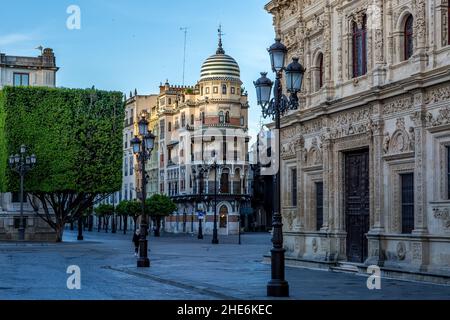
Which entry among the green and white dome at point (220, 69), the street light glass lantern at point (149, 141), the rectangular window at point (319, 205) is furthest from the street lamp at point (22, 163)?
the green and white dome at point (220, 69)

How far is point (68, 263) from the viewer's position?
34.7 meters

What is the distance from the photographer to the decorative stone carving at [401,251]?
25609 mm

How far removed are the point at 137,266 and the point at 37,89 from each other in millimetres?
30245

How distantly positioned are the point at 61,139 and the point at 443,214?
1541 inches

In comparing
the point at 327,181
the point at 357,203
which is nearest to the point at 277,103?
the point at 357,203

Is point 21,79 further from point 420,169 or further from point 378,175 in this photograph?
point 420,169

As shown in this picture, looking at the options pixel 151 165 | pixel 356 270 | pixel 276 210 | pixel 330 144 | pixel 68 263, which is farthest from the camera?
pixel 151 165

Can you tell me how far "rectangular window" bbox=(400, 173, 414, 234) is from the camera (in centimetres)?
2569

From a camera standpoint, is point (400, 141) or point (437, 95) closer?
point (437, 95)

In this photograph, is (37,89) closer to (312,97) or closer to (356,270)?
(312,97)

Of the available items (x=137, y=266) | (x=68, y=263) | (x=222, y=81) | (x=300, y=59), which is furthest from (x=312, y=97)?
(x=222, y=81)

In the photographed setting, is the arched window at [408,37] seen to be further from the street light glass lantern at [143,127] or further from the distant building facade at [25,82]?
the distant building facade at [25,82]

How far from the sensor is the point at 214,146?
95125 mm

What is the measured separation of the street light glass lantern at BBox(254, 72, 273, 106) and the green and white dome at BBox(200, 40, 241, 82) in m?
73.4
